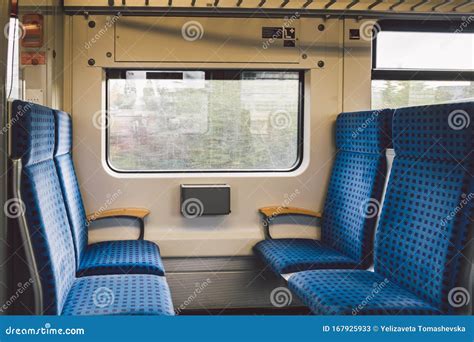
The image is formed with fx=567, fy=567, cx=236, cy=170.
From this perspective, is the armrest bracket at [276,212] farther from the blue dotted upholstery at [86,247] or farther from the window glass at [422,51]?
the window glass at [422,51]

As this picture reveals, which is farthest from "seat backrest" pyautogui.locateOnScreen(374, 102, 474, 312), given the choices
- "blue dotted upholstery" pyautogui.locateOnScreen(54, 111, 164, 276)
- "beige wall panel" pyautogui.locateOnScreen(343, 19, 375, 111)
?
"blue dotted upholstery" pyautogui.locateOnScreen(54, 111, 164, 276)

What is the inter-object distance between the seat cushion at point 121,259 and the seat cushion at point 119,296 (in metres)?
0.16

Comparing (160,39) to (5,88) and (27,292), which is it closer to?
(5,88)

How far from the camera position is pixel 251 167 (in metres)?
4.39

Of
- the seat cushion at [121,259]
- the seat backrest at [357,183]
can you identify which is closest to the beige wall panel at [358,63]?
the seat backrest at [357,183]

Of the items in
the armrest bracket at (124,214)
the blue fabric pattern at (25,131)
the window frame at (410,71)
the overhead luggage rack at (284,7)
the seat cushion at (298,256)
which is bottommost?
the seat cushion at (298,256)

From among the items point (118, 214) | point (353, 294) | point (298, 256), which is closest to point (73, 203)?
point (118, 214)

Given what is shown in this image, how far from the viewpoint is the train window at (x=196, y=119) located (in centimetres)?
426

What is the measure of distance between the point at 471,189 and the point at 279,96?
2.04 metres

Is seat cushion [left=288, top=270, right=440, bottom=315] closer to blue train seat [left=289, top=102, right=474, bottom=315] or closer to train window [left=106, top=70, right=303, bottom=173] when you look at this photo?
blue train seat [left=289, top=102, right=474, bottom=315]

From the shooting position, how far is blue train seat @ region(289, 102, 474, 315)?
262 cm

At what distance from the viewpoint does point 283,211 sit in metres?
4.29

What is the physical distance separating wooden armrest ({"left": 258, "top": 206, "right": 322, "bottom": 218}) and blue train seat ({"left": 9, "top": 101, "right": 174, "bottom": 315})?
4.28ft

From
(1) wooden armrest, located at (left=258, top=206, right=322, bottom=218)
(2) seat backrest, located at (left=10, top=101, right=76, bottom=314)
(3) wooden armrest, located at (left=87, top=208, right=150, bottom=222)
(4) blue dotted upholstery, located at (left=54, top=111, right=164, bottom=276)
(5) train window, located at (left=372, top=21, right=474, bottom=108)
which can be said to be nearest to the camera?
(2) seat backrest, located at (left=10, top=101, right=76, bottom=314)
